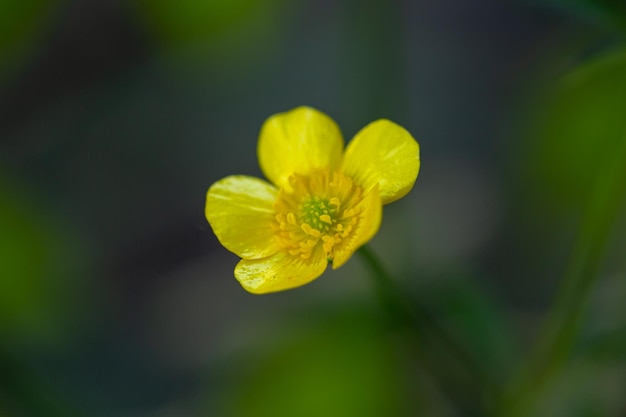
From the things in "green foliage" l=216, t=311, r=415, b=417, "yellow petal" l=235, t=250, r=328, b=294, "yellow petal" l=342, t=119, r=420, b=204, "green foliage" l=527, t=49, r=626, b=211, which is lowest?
"green foliage" l=216, t=311, r=415, b=417

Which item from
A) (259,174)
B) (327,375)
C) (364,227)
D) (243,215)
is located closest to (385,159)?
(364,227)

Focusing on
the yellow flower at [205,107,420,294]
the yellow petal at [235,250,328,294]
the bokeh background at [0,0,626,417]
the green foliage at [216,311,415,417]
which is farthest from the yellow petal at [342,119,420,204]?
the green foliage at [216,311,415,417]

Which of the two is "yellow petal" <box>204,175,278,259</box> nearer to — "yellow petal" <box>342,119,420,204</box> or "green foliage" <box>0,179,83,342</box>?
"yellow petal" <box>342,119,420,204</box>

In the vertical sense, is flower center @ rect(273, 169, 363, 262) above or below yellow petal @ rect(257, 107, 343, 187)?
below

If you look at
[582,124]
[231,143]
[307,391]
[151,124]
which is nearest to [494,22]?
[582,124]

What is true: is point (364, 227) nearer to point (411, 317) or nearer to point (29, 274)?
point (411, 317)
